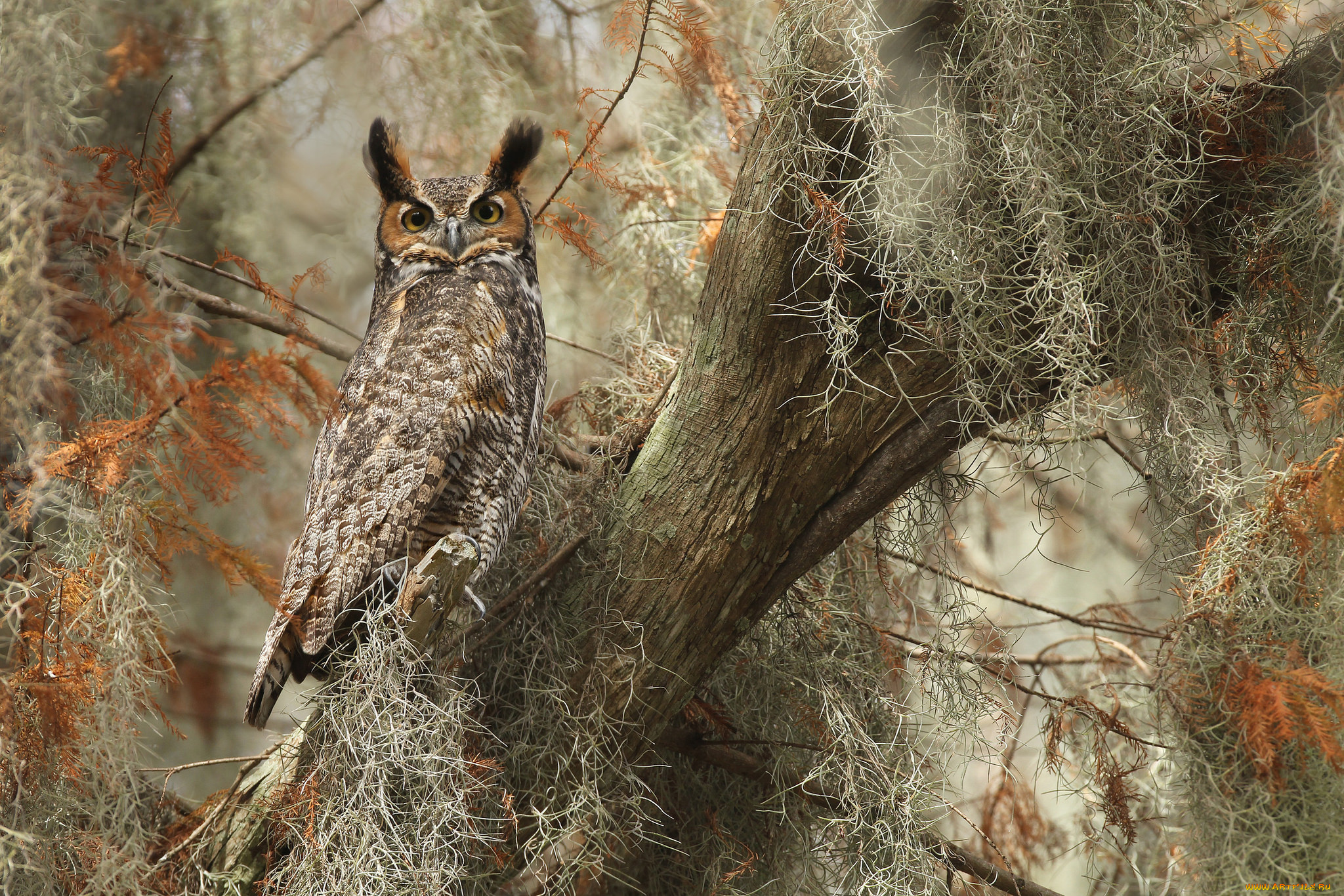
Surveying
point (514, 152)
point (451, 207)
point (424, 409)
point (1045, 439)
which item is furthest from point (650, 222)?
point (1045, 439)

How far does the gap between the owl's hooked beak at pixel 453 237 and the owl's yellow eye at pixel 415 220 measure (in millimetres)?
64

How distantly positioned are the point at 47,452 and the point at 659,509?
0.91 metres

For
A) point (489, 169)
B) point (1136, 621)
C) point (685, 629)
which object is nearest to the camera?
point (685, 629)

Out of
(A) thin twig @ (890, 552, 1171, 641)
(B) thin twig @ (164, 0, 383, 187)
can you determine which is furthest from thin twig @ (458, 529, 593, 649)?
(B) thin twig @ (164, 0, 383, 187)

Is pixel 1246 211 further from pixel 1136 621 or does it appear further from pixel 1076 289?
pixel 1136 621

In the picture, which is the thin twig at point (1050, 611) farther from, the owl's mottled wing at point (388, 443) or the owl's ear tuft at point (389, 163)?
the owl's ear tuft at point (389, 163)

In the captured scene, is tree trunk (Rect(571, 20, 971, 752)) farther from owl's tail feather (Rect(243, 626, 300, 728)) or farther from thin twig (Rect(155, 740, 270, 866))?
thin twig (Rect(155, 740, 270, 866))

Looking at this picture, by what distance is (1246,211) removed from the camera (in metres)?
1.35

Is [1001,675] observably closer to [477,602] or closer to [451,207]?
[477,602]

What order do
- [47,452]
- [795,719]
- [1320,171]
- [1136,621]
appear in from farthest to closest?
1. [1136,621]
2. [795,719]
3. [47,452]
4. [1320,171]

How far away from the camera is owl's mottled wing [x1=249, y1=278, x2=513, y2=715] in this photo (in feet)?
4.99

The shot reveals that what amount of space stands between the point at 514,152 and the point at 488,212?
14 centimetres

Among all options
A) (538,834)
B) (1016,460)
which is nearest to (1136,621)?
(1016,460)

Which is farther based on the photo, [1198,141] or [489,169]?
[489,169]
